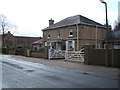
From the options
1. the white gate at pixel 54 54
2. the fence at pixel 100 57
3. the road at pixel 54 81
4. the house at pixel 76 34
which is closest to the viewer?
the road at pixel 54 81

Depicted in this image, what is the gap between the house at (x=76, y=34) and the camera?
1207 inches

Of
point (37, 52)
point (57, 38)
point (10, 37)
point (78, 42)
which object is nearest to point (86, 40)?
point (78, 42)

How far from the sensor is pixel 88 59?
57.1 ft

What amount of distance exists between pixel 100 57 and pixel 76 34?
1467cm

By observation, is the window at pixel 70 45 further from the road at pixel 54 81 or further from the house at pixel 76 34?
the road at pixel 54 81

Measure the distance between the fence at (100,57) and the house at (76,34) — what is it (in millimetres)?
12842

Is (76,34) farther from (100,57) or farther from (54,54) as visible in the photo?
(100,57)

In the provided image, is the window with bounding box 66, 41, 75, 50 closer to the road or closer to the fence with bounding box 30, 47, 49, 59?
the fence with bounding box 30, 47, 49, 59

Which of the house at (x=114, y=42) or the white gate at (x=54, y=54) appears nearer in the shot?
the white gate at (x=54, y=54)

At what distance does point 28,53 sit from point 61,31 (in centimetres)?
832

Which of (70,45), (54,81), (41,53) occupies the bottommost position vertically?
(54,81)

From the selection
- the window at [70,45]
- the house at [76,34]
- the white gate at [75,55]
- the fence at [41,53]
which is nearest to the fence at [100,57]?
the white gate at [75,55]

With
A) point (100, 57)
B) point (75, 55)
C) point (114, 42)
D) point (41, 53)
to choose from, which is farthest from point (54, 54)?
point (114, 42)

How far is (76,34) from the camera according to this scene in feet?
101
